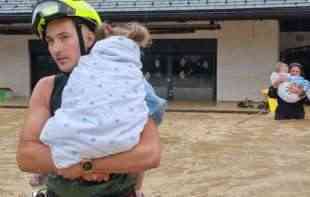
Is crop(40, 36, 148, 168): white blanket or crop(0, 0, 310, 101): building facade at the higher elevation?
crop(40, 36, 148, 168): white blanket

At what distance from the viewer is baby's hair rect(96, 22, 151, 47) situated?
2.00m

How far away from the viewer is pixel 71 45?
6.50ft

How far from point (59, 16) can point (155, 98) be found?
1.36ft

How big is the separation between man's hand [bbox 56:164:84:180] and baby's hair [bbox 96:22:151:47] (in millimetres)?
459

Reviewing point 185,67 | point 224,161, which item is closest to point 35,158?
point 224,161

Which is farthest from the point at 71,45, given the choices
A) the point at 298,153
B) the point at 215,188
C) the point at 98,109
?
the point at 298,153

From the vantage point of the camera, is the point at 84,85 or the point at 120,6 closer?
the point at 84,85

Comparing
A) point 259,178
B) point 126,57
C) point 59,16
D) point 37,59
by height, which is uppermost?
point 59,16

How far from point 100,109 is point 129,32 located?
308 millimetres

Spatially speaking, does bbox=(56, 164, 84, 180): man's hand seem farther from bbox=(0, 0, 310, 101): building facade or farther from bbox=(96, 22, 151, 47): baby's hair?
bbox=(0, 0, 310, 101): building facade

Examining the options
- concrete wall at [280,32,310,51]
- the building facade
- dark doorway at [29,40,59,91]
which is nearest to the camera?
the building facade

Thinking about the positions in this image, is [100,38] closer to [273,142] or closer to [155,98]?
[155,98]

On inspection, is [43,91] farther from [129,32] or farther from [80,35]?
[129,32]

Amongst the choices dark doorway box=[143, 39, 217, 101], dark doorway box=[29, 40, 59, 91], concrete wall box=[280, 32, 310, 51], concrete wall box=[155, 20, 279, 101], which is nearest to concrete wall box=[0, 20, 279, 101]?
concrete wall box=[155, 20, 279, 101]
